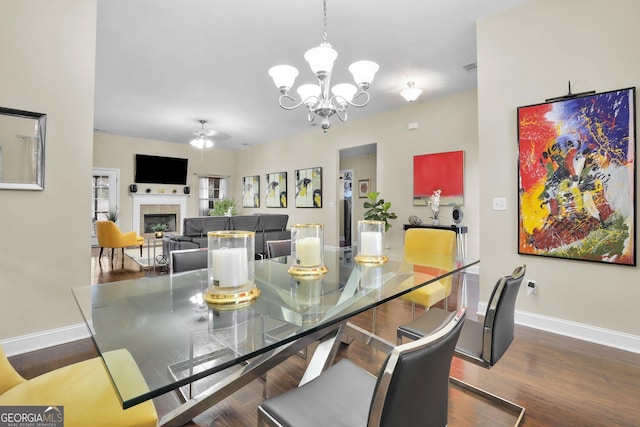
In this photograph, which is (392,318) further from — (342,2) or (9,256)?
(9,256)

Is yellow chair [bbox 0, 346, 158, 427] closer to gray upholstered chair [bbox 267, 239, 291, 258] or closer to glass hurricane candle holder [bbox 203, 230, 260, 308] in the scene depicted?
glass hurricane candle holder [bbox 203, 230, 260, 308]

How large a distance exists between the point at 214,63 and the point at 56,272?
278 centimetres

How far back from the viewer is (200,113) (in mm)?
5578

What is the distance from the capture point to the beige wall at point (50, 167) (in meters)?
2.05

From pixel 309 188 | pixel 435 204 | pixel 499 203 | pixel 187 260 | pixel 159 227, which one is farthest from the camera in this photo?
pixel 159 227

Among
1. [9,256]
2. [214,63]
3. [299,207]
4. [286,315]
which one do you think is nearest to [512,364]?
[286,315]

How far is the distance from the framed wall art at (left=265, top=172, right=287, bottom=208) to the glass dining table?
232 inches

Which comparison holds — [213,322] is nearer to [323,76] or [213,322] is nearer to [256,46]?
[323,76]

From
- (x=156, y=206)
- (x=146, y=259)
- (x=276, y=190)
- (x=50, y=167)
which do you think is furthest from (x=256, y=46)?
(x=156, y=206)

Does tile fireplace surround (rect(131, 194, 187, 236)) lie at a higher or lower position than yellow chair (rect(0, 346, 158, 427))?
higher

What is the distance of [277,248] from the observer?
2479 millimetres

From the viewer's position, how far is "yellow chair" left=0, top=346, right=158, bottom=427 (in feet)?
2.68

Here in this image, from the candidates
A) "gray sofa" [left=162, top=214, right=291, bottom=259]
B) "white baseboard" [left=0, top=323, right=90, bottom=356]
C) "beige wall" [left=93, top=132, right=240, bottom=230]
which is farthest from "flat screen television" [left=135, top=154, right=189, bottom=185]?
"white baseboard" [left=0, top=323, right=90, bottom=356]

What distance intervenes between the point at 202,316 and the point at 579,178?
2829mm
